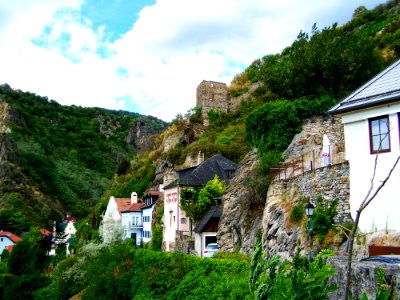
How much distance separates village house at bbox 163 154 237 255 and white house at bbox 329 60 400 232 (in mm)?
22037

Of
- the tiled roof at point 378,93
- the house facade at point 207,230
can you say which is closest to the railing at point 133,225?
the house facade at point 207,230

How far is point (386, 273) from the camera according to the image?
5.88 meters

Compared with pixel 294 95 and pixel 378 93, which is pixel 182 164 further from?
pixel 378 93

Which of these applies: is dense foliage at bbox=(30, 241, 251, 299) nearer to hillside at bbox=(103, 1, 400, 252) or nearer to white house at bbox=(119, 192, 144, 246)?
hillside at bbox=(103, 1, 400, 252)

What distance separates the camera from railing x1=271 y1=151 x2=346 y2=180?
1995 cm

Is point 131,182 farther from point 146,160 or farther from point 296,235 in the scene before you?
point 296,235

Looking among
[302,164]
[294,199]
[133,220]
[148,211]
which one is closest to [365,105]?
[294,199]

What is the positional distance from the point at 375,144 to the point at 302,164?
685 centimetres

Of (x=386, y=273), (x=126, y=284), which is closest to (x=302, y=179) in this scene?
(x=386, y=273)

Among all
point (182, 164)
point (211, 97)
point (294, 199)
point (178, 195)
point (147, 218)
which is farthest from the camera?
point (211, 97)

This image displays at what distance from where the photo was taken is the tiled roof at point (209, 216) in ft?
102

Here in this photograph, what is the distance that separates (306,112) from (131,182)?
43213 mm

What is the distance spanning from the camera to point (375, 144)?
12.9 meters

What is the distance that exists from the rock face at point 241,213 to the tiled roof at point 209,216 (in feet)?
14.0
